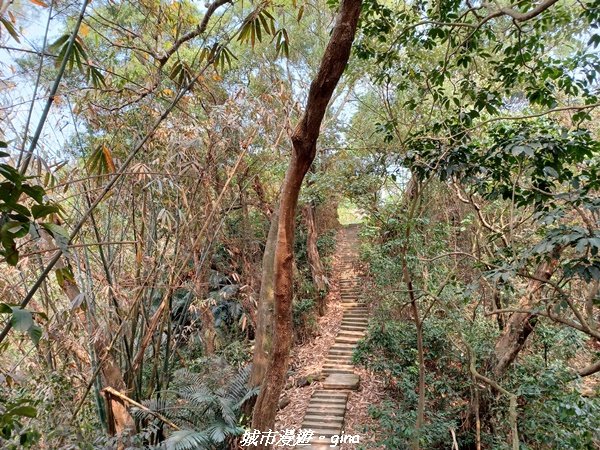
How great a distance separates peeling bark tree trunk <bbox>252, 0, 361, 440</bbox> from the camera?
1570 mm

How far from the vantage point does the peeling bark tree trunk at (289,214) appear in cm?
157

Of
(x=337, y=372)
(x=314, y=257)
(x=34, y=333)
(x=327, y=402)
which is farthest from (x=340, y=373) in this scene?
(x=34, y=333)

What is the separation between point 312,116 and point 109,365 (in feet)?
8.29

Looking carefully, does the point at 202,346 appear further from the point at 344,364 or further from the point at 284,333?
the point at 284,333

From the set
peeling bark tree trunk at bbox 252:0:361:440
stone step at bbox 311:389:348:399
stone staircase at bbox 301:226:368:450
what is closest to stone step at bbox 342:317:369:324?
stone staircase at bbox 301:226:368:450

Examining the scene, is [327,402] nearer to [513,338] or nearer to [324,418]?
[324,418]

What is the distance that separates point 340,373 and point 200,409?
2.81m

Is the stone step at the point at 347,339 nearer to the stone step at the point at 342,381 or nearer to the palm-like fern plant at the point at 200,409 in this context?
the stone step at the point at 342,381

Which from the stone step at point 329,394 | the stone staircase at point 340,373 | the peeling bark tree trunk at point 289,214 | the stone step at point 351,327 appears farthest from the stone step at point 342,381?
the peeling bark tree trunk at point 289,214

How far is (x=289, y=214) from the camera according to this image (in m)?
1.83

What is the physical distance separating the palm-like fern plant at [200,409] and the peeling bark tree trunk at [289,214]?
1435 millimetres

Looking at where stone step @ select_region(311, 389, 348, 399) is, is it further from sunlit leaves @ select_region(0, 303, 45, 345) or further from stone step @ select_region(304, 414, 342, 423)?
sunlit leaves @ select_region(0, 303, 45, 345)

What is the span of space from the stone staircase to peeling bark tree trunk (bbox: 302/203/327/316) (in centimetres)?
62

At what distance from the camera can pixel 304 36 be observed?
22.5 feet
